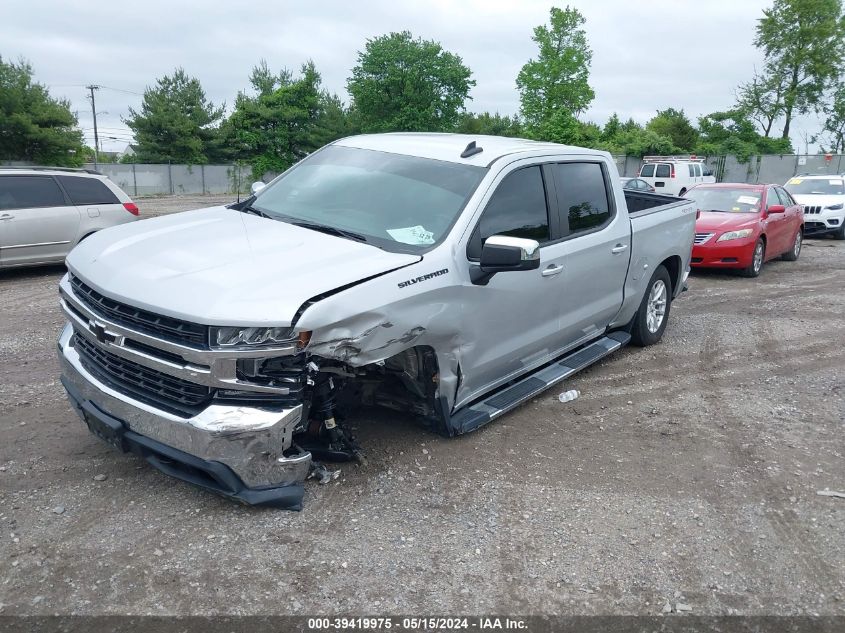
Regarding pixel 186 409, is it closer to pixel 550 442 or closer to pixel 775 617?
pixel 550 442

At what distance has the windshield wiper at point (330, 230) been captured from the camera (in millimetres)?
3941

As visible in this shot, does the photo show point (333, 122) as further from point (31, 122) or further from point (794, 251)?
point (794, 251)

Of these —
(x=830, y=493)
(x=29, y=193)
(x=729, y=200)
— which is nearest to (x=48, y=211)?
(x=29, y=193)

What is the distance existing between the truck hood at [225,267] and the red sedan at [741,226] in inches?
324

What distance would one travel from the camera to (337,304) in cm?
321

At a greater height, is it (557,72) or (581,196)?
(557,72)

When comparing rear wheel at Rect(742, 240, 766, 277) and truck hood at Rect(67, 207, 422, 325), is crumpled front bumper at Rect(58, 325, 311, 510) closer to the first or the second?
truck hood at Rect(67, 207, 422, 325)

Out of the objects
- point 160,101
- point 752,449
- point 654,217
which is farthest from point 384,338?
point 160,101

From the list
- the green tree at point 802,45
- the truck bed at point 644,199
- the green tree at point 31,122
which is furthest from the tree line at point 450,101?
the truck bed at point 644,199

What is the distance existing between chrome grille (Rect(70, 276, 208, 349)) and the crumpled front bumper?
35 cm

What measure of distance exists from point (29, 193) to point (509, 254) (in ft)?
28.9

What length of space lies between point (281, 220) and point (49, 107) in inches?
1423

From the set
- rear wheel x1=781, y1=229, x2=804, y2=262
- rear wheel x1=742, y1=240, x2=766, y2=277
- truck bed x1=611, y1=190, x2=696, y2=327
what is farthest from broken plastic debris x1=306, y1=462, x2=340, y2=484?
rear wheel x1=781, y1=229, x2=804, y2=262

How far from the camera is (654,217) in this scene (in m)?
6.29
